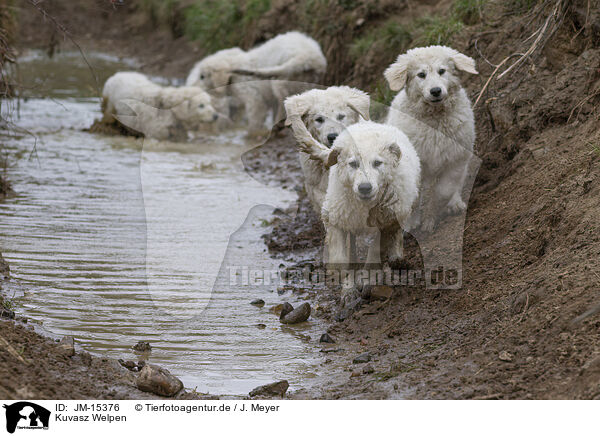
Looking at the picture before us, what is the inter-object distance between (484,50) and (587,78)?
192cm

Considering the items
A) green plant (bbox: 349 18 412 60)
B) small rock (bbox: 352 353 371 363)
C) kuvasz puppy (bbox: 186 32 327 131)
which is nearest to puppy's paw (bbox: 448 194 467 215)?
small rock (bbox: 352 353 371 363)

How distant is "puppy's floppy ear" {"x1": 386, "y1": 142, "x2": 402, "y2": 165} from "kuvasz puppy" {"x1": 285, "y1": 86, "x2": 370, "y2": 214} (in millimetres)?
1099

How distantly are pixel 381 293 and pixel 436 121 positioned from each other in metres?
1.90

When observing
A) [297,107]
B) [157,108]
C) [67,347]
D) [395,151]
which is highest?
[157,108]

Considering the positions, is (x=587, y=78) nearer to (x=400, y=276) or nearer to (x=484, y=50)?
(x=484, y=50)

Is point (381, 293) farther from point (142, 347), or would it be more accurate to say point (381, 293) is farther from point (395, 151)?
point (142, 347)

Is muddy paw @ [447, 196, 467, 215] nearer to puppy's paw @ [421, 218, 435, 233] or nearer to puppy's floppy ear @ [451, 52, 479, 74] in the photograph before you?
puppy's paw @ [421, 218, 435, 233]

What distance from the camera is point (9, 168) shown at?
31.3 feet

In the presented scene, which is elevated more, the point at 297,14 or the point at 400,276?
the point at 297,14

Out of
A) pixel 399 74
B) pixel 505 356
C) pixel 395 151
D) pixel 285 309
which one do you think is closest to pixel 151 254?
pixel 285 309

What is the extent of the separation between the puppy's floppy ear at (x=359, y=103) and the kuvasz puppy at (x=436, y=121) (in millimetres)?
289

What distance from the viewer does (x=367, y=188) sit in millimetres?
5266
